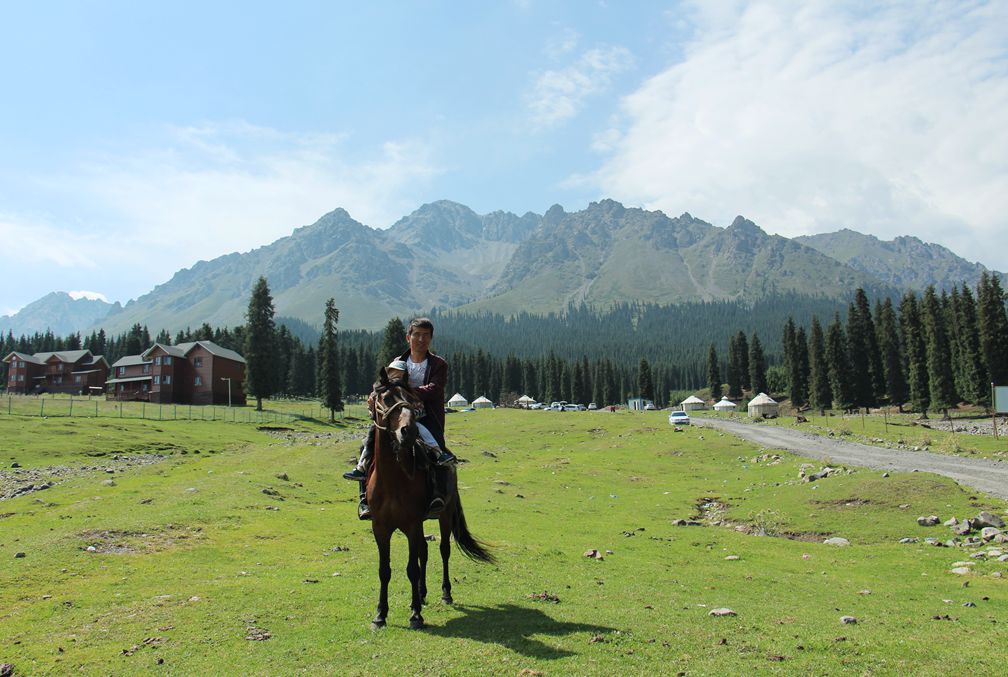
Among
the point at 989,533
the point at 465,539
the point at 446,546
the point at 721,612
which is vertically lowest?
the point at 989,533

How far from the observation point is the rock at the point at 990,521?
735 inches

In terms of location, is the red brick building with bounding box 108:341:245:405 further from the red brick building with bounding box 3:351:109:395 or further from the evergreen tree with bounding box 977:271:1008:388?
the evergreen tree with bounding box 977:271:1008:388

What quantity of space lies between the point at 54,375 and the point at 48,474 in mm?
112780

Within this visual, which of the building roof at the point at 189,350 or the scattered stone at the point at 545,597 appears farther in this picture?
Answer: the building roof at the point at 189,350

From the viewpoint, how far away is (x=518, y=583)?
42.9 ft

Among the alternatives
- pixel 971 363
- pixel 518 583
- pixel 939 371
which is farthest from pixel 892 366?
pixel 518 583

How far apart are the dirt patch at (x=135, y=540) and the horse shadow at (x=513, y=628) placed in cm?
963

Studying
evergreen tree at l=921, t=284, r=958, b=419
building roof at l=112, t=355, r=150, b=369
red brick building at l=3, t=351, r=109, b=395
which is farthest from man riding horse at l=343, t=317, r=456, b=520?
red brick building at l=3, t=351, r=109, b=395

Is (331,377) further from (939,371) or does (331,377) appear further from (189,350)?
(939,371)

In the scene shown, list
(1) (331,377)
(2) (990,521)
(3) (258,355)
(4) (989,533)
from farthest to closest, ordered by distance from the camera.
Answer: (3) (258,355) → (1) (331,377) → (2) (990,521) → (4) (989,533)

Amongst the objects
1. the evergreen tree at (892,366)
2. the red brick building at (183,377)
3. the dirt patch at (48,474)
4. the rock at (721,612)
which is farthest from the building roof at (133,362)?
the evergreen tree at (892,366)

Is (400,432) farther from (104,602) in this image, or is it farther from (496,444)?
(496,444)

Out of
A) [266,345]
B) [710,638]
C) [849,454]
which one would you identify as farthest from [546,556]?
[266,345]

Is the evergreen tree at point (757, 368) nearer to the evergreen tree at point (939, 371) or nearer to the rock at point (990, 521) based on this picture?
the evergreen tree at point (939, 371)
